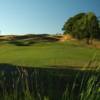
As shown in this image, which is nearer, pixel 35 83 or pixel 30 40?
pixel 35 83

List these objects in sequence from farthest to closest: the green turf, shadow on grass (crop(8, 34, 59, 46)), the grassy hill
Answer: shadow on grass (crop(8, 34, 59, 46)), the grassy hill, the green turf

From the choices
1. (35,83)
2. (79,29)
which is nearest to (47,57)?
(35,83)

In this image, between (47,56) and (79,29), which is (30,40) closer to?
(79,29)

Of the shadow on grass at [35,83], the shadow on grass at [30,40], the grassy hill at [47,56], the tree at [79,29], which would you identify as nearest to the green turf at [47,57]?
the grassy hill at [47,56]

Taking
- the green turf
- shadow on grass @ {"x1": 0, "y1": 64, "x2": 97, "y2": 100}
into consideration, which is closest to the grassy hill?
the green turf

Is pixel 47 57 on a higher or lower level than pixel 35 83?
lower

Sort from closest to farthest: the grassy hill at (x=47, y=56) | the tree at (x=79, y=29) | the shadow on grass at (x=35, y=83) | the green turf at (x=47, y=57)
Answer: the shadow on grass at (x=35, y=83), the green turf at (x=47, y=57), the grassy hill at (x=47, y=56), the tree at (x=79, y=29)

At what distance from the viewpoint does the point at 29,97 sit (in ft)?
13.1

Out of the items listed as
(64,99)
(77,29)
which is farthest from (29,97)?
(77,29)

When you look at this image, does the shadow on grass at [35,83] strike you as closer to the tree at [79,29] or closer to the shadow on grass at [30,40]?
the shadow on grass at [30,40]

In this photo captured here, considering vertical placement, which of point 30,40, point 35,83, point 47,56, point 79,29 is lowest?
point 30,40

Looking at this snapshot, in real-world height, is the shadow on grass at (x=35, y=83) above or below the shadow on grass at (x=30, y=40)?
above

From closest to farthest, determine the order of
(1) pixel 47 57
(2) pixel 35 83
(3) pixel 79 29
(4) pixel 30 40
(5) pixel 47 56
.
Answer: (2) pixel 35 83 → (1) pixel 47 57 → (5) pixel 47 56 → (4) pixel 30 40 → (3) pixel 79 29

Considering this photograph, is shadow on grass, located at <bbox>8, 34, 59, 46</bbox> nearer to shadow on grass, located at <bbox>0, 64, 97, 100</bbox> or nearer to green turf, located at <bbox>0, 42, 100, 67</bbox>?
green turf, located at <bbox>0, 42, 100, 67</bbox>
